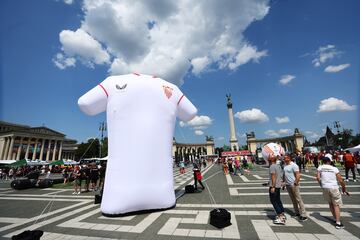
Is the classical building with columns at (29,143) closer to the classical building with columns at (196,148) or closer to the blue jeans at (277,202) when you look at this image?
the classical building with columns at (196,148)

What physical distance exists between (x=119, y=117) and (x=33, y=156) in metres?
90.7

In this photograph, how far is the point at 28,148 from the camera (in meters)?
82.6

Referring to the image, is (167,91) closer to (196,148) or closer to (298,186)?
(298,186)

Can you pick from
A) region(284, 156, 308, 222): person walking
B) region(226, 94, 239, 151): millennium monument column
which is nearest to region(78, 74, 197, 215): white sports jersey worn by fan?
region(284, 156, 308, 222): person walking

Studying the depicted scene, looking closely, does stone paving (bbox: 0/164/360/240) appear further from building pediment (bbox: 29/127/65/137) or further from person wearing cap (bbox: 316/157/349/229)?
building pediment (bbox: 29/127/65/137)

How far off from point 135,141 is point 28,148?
322 feet

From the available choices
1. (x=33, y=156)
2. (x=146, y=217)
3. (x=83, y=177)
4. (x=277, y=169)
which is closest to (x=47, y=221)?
(x=146, y=217)

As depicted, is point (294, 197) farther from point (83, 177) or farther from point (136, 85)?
point (83, 177)

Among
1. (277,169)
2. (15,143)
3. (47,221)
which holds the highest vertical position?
(15,143)

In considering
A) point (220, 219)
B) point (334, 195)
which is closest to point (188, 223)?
point (220, 219)

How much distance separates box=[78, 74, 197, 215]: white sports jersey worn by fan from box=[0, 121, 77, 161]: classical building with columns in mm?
89875

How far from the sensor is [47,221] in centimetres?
636

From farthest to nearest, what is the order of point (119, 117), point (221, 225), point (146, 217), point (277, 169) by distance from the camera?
point (119, 117), point (146, 217), point (277, 169), point (221, 225)

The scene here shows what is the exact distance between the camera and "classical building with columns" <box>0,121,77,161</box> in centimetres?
7644
